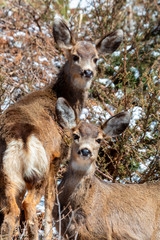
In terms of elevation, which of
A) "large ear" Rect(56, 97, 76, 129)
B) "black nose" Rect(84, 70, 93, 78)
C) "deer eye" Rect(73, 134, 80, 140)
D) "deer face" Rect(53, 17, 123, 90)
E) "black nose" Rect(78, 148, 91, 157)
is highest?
"deer face" Rect(53, 17, 123, 90)

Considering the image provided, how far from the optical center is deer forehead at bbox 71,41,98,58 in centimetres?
683

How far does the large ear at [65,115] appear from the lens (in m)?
5.73

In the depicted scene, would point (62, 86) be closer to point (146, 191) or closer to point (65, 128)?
point (65, 128)

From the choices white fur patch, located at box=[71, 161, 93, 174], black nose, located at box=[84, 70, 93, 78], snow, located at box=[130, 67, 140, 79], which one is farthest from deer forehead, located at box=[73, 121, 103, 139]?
snow, located at box=[130, 67, 140, 79]

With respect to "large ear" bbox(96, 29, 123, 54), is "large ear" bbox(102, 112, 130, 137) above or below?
below

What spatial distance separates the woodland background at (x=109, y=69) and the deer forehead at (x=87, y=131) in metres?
1.46

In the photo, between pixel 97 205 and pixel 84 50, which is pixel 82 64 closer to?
pixel 84 50

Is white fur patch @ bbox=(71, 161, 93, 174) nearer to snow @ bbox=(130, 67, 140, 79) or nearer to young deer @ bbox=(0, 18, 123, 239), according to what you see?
young deer @ bbox=(0, 18, 123, 239)

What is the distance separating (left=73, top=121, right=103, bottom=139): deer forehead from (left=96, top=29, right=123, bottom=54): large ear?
6.82 feet

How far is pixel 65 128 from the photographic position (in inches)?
242

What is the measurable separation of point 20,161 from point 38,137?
0.44 m

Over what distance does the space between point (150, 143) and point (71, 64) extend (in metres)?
2.03

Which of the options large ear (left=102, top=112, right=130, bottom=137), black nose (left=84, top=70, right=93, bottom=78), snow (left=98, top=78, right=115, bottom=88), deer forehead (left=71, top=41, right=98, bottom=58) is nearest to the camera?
large ear (left=102, top=112, right=130, bottom=137)

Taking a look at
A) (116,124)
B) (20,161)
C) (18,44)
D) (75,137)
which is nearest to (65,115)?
(75,137)
